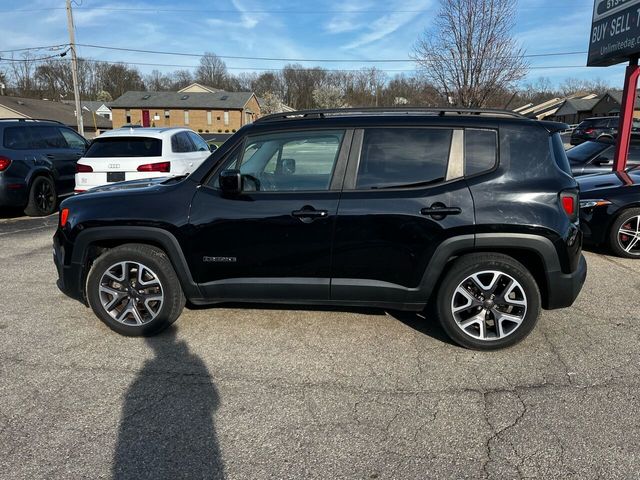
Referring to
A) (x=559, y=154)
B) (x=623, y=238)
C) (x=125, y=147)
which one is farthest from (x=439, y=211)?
(x=125, y=147)

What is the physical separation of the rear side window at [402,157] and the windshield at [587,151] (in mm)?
7522

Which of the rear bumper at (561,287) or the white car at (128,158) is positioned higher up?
the white car at (128,158)

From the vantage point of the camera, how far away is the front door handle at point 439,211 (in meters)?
3.37

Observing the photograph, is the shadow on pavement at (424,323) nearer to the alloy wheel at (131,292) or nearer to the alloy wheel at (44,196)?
the alloy wheel at (131,292)

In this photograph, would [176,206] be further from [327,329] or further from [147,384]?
Answer: [327,329]

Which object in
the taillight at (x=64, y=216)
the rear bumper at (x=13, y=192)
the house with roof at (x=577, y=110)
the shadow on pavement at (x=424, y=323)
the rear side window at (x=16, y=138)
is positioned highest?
the house with roof at (x=577, y=110)

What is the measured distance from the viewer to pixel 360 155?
140 inches

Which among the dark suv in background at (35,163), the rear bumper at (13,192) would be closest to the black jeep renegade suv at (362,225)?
the rear bumper at (13,192)

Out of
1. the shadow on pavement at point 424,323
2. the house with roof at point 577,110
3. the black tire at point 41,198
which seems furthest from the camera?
the house with roof at point 577,110

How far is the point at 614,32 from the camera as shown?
9055mm

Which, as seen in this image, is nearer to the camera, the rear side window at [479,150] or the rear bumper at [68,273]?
the rear side window at [479,150]

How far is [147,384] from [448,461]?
1993mm

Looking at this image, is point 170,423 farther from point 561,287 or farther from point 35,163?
point 35,163

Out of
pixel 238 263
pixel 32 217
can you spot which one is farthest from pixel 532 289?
pixel 32 217
